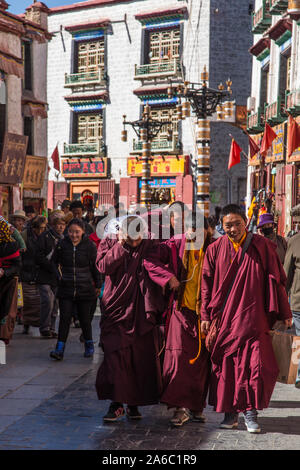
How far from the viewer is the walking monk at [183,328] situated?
18.3 ft

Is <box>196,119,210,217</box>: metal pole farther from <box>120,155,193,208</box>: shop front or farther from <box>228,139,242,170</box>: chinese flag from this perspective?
<box>120,155,193,208</box>: shop front

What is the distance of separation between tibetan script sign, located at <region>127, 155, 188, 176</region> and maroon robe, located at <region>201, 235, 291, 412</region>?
2678cm

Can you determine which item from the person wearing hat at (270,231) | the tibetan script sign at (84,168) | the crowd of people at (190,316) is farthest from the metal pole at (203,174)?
the tibetan script sign at (84,168)

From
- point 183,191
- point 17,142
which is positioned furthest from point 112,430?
point 183,191

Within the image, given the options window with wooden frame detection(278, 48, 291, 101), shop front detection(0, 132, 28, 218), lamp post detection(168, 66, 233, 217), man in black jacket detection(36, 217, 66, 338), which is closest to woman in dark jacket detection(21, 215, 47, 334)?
man in black jacket detection(36, 217, 66, 338)

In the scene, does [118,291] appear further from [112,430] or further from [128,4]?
[128,4]

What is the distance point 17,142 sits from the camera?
19641 mm

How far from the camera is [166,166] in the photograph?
3284 cm

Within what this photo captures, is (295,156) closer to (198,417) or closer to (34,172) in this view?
(34,172)

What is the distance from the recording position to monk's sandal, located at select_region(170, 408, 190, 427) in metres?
5.46

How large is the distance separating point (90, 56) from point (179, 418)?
32.7m

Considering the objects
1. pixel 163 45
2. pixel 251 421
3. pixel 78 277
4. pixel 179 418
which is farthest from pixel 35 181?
pixel 251 421

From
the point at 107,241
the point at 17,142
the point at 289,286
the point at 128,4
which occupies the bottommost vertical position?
the point at 289,286
